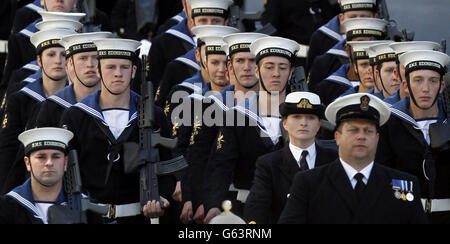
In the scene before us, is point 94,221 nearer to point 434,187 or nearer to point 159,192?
point 159,192

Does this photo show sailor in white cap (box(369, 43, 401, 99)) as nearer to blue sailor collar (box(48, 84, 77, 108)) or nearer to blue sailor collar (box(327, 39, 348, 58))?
blue sailor collar (box(327, 39, 348, 58))

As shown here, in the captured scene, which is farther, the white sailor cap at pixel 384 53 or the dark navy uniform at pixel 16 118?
the white sailor cap at pixel 384 53

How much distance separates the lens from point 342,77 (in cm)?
1720

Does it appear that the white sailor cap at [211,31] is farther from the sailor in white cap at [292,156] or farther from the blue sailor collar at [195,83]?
the sailor in white cap at [292,156]

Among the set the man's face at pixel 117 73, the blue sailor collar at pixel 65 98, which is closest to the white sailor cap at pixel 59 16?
the blue sailor collar at pixel 65 98

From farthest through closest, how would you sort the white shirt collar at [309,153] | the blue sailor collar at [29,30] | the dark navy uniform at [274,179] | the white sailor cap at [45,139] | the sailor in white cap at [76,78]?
the blue sailor collar at [29,30] < the sailor in white cap at [76,78] < the white sailor cap at [45,139] < the white shirt collar at [309,153] < the dark navy uniform at [274,179]

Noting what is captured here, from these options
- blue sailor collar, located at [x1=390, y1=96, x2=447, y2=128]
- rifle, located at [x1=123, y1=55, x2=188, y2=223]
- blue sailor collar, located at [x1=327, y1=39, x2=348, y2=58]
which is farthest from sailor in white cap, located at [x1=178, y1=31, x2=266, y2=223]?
blue sailor collar, located at [x1=327, y1=39, x2=348, y2=58]

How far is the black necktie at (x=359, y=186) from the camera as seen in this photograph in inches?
460

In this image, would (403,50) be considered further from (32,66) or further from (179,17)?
(32,66)

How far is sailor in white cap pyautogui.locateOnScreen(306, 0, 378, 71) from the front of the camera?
1784 cm

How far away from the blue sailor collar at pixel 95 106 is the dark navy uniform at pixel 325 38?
4.48 metres

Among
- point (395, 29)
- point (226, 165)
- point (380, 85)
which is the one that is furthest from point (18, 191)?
point (395, 29)

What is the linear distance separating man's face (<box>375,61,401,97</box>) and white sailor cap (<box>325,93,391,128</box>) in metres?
3.43

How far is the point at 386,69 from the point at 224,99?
6.05ft
